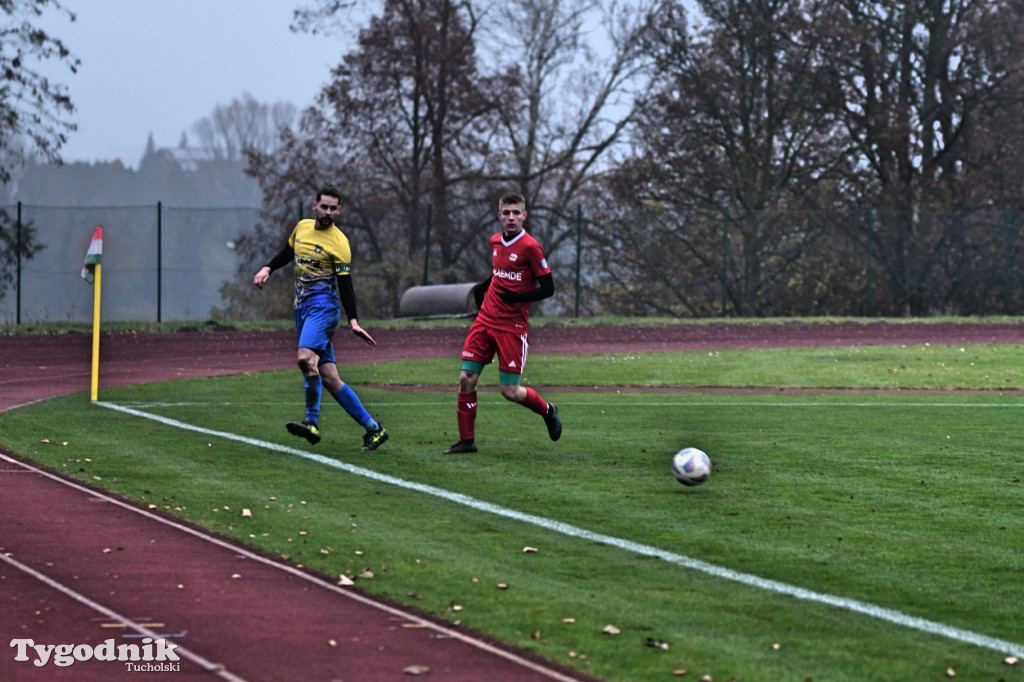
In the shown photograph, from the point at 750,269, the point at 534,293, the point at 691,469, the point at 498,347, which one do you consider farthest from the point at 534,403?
the point at 750,269

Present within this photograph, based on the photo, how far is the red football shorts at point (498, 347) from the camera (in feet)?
31.2

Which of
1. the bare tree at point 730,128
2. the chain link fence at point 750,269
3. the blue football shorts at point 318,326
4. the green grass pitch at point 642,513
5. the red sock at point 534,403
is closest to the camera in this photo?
the green grass pitch at point 642,513

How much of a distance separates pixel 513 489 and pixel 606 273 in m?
26.4

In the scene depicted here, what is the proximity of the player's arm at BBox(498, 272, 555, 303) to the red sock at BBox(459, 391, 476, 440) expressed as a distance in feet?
2.70

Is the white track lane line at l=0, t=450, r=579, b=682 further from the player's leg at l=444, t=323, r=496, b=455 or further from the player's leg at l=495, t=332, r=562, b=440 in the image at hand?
the player's leg at l=495, t=332, r=562, b=440

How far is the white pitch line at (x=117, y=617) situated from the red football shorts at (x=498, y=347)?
4338 millimetres

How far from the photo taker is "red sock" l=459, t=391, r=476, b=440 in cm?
959

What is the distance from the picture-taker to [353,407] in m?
9.80

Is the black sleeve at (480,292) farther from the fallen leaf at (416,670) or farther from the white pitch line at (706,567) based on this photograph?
the fallen leaf at (416,670)

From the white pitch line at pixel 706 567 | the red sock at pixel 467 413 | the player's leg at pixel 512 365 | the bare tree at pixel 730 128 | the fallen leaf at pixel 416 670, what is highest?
the bare tree at pixel 730 128

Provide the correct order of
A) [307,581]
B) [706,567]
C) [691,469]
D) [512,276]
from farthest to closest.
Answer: [512,276]
[691,469]
[706,567]
[307,581]

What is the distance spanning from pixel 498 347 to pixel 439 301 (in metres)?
18.7

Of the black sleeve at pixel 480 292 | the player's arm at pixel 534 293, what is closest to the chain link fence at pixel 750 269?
the black sleeve at pixel 480 292

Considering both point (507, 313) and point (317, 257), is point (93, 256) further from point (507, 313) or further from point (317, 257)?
point (507, 313)
